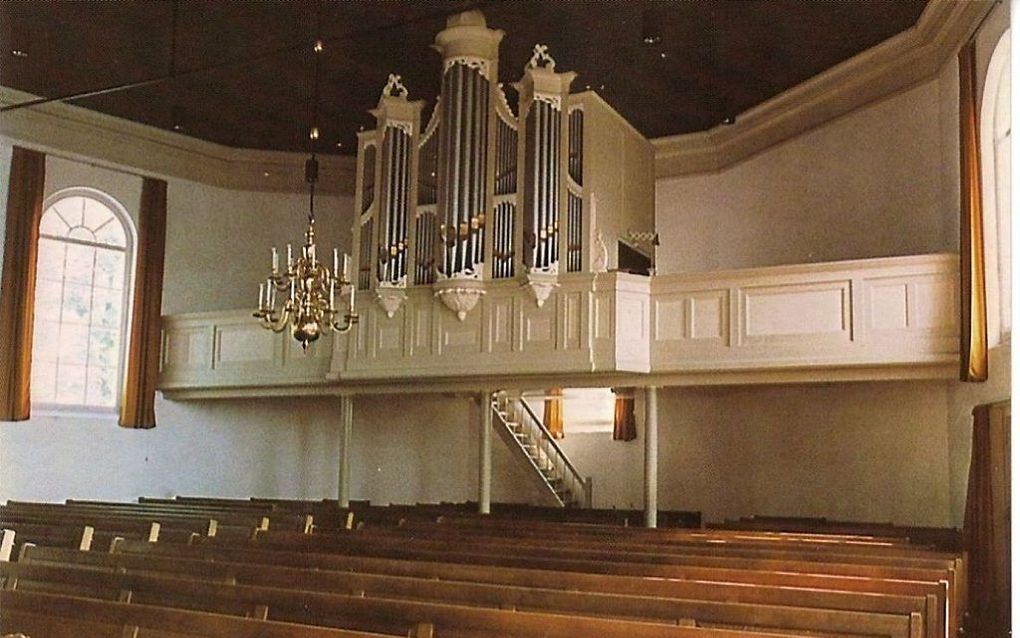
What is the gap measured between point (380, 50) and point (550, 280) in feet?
12.0

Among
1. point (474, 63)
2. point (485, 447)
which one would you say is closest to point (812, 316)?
point (485, 447)

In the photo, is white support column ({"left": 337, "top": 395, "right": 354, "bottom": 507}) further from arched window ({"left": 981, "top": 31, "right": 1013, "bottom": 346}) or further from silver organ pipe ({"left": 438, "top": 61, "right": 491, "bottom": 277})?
arched window ({"left": 981, "top": 31, "right": 1013, "bottom": 346})

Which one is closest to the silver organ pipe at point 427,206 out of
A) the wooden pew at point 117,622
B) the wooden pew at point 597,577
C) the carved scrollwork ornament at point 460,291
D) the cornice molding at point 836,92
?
the carved scrollwork ornament at point 460,291

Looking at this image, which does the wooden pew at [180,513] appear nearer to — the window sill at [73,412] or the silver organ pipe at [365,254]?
the window sill at [73,412]

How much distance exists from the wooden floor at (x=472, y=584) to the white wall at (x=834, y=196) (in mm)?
4982

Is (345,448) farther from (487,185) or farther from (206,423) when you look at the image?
(487,185)

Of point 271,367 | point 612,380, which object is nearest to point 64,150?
point 271,367

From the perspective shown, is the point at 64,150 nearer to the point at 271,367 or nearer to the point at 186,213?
the point at 186,213

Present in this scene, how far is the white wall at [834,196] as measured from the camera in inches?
463

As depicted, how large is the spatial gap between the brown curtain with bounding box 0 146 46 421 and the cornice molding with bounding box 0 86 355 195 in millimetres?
416

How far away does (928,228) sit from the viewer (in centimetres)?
1188

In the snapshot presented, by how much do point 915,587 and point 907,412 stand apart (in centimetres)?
742

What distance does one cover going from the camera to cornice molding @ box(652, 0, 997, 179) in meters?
10.8

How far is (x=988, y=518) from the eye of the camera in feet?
30.2
